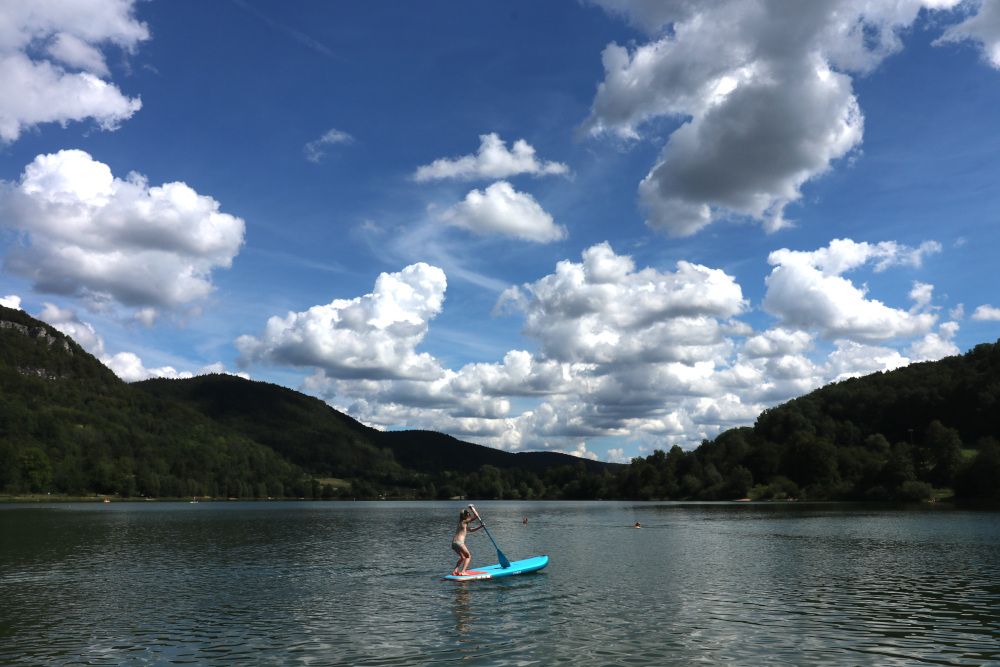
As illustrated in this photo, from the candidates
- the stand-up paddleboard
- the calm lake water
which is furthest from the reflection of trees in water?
the stand-up paddleboard

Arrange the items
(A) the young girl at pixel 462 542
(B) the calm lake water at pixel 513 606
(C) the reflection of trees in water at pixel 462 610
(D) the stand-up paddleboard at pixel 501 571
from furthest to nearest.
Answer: (D) the stand-up paddleboard at pixel 501 571, (A) the young girl at pixel 462 542, (C) the reflection of trees in water at pixel 462 610, (B) the calm lake water at pixel 513 606

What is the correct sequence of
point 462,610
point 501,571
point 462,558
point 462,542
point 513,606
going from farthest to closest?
point 501,571, point 462,558, point 462,542, point 513,606, point 462,610

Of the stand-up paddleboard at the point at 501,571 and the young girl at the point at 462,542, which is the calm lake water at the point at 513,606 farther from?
the young girl at the point at 462,542

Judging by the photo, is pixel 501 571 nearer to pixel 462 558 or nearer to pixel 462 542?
pixel 462 558

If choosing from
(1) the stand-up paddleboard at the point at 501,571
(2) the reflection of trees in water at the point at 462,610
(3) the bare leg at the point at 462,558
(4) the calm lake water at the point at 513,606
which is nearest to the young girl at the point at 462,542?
(3) the bare leg at the point at 462,558

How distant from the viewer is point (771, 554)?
62156 mm

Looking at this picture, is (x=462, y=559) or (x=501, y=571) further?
(x=501, y=571)

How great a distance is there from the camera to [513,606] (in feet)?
119

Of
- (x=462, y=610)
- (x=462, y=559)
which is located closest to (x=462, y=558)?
(x=462, y=559)

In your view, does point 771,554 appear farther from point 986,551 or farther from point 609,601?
point 609,601

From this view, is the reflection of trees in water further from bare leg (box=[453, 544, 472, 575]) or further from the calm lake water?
bare leg (box=[453, 544, 472, 575])

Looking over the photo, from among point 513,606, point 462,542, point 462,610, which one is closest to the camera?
point 462,610

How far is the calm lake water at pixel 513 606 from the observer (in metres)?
26.0

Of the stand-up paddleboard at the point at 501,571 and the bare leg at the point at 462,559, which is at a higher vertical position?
the bare leg at the point at 462,559
